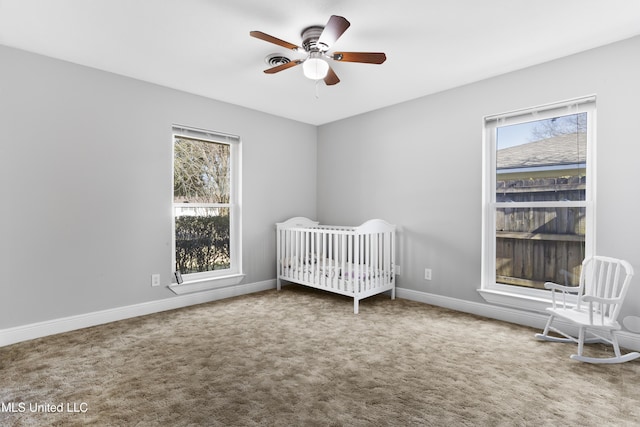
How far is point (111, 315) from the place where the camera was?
2.80 m

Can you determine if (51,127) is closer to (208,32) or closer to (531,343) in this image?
(208,32)

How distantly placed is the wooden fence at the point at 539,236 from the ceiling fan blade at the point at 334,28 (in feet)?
7.07

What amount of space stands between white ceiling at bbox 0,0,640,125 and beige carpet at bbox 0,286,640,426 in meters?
2.24

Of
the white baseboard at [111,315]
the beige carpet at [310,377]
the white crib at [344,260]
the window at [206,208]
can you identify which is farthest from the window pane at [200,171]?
the beige carpet at [310,377]

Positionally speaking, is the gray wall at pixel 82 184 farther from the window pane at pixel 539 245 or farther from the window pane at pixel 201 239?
the window pane at pixel 539 245

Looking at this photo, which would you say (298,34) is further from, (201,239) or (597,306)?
(597,306)

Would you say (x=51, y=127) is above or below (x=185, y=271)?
above

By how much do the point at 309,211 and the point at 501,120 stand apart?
2.59 metres

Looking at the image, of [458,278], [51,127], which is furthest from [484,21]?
[51,127]

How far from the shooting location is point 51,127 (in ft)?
8.25

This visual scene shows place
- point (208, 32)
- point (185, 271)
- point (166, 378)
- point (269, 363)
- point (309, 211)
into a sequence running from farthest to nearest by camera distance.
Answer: point (309, 211) < point (185, 271) < point (208, 32) < point (269, 363) < point (166, 378)

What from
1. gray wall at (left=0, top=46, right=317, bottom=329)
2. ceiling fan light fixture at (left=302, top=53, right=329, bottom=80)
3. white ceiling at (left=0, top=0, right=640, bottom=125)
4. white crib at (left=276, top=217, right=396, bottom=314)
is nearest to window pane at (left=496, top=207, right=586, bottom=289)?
white crib at (left=276, top=217, right=396, bottom=314)

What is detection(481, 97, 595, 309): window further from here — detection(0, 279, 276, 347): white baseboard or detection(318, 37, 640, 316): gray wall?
detection(0, 279, 276, 347): white baseboard

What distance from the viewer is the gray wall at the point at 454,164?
7.48 feet
